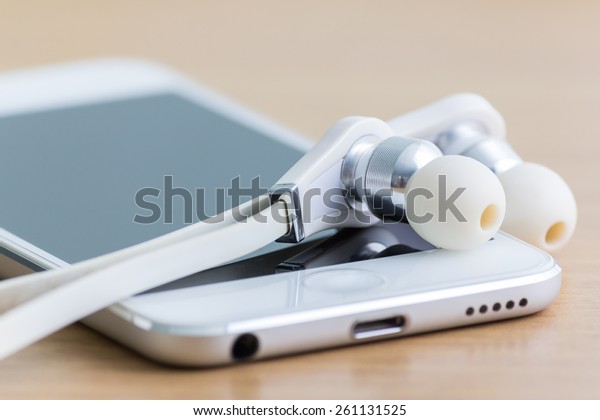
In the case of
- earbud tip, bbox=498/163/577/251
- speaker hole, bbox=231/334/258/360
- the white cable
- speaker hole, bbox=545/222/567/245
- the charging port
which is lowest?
speaker hole, bbox=231/334/258/360

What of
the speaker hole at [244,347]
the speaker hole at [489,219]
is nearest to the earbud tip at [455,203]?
the speaker hole at [489,219]

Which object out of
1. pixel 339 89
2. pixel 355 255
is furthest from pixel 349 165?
pixel 339 89

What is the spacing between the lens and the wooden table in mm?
566

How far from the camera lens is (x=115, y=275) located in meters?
0.58

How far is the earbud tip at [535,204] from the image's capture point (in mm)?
701

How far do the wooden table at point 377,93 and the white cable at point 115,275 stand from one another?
1.4 inches

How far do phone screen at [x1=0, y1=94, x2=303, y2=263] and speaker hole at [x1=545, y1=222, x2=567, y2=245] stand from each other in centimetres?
21

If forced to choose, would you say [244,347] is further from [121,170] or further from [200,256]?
[121,170]

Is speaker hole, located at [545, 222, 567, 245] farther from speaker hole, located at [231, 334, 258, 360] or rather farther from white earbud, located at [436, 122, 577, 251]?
speaker hole, located at [231, 334, 258, 360]

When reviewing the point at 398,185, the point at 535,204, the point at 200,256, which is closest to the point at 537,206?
the point at 535,204

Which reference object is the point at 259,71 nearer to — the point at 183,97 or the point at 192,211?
the point at 183,97

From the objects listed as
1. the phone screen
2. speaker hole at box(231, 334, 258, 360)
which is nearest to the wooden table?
speaker hole at box(231, 334, 258, 360)

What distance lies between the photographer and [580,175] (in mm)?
966

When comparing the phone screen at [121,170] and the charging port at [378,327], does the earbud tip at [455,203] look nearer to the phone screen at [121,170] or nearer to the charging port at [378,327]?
the charging port at [378,327]
